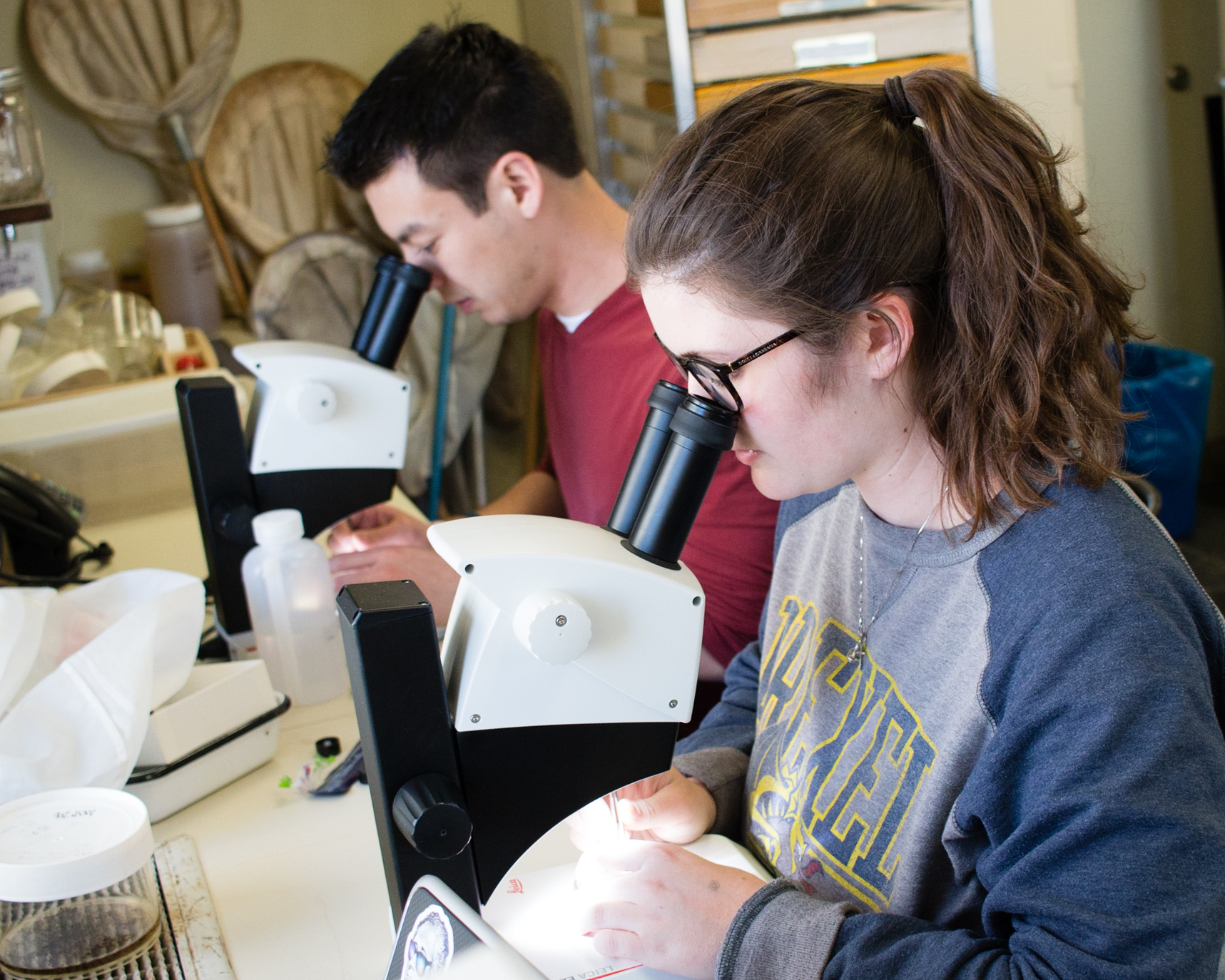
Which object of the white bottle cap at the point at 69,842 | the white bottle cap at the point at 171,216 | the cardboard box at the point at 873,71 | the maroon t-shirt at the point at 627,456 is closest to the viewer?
the white bottle cap at the point at 69,842

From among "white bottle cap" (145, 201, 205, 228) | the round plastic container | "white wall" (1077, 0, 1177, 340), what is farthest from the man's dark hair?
"white wall" (1077, 0, 1177, 340)

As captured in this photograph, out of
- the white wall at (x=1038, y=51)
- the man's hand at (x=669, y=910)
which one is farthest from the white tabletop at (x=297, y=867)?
the white wall at (x=1038, y=51)

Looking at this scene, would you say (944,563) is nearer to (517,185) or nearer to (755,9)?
(517,185)

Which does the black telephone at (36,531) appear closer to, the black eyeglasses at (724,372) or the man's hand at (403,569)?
the man's hand at (403,569)

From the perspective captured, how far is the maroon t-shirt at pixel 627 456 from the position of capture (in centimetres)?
141

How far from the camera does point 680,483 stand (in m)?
0.76

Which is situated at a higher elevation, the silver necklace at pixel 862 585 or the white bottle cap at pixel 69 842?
the silver necklace at pixel 862 585

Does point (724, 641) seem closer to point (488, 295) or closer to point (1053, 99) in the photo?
point (488, 295)

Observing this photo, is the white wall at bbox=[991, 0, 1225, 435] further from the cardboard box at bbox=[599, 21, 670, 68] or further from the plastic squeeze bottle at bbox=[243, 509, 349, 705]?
the plastic squeeze bottle at bbox=[243, 509, 349, 705]

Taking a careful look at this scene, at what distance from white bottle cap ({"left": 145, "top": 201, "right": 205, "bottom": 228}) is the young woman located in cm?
217

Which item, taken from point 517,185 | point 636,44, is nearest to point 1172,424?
point 636,44

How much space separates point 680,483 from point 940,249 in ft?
0.96

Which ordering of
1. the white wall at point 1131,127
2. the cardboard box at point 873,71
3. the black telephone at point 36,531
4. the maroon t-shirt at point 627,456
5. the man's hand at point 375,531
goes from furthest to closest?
the white wall at point 1131,127 < the cardboard box at point 873,71 < the black telephone at point 36,531 < the man's hand at point 375,531 < the maroon t-shirt at point 627,456

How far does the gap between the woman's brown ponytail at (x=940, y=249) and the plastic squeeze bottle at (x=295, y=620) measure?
2.18 feet
